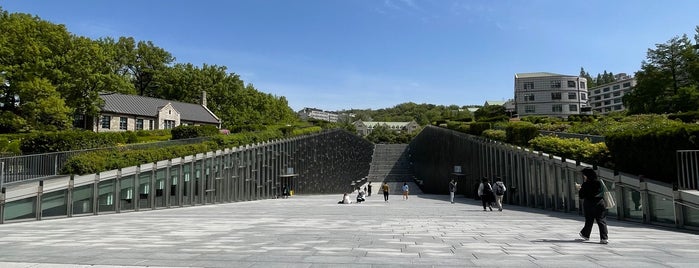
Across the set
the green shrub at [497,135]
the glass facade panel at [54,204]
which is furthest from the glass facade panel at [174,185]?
the green shrub at [497,135]

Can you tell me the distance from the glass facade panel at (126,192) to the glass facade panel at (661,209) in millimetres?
19190

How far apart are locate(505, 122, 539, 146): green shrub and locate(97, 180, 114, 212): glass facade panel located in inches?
857

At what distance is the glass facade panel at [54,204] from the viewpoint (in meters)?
13.8

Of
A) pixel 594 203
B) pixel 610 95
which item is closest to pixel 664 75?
pixel 594 203

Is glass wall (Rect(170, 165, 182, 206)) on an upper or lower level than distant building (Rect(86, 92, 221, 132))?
lower

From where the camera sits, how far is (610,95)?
134250mm

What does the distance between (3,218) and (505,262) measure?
49.7ft

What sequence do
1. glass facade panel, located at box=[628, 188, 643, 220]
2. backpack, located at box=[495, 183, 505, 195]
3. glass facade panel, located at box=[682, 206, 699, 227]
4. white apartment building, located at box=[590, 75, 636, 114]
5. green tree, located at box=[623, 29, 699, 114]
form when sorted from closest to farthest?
glass facade panel, located at box=[682, 206, 699, 227], glass facade panel, located at box=[628, 188, 643, 220], backpack, located at box=[495, 183, 505, 195], green tree, located at box=[623, 29, 699, 114], white apartment building, located at box=[590, 75, 636, 114]

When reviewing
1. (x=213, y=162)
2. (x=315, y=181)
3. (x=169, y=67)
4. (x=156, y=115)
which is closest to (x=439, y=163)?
(x=315, y=181)

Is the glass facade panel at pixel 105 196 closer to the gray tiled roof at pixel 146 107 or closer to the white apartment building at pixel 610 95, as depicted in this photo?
the gray tiled roof at pixel 146 107

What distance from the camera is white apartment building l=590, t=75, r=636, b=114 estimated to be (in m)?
127

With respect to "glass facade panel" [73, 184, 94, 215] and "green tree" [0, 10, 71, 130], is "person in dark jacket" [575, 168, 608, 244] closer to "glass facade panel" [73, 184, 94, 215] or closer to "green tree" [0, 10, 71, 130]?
"glass facade panel" [73, 184, 94, 215]

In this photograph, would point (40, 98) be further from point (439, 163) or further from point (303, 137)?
point (439, 163)

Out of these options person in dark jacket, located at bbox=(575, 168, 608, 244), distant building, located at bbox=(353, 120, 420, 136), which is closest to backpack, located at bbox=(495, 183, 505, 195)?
person in dark jacket, located at bbox=(575, 168, 608, 244)
